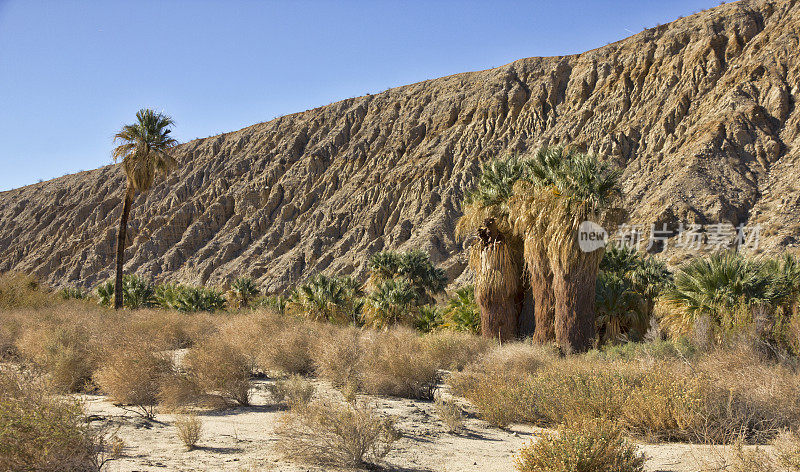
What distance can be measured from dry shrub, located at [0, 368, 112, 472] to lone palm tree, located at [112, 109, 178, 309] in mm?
20933

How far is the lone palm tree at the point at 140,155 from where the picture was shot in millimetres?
24562

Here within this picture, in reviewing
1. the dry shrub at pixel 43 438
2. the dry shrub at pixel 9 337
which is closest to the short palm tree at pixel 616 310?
the dry shrub at pixel 43 438

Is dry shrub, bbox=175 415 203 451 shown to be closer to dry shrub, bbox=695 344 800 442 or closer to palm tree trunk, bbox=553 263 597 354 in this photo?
dry shrub, bbox=695 344 800 442

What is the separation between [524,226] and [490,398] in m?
8.61

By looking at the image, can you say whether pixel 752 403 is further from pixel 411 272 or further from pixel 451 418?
pixel 411 272

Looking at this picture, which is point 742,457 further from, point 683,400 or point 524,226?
point 524,226

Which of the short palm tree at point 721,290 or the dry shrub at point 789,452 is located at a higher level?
the short palm tree at point 721,290

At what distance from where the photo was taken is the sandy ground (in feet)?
20.6

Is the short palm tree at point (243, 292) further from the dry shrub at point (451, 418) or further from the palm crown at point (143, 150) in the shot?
the dry shrub at point (451, 418)

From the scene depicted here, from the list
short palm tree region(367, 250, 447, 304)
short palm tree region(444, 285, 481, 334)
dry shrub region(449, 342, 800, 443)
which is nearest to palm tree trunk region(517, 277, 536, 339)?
short palm tree region(444, 285, 481, 334)

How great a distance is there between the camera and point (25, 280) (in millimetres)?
24141

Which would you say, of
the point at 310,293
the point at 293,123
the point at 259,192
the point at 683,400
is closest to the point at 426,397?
the point at 683,400

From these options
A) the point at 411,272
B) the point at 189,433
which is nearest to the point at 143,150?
the point at 411,272

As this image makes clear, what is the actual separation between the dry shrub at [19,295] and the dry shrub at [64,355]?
10.4m
